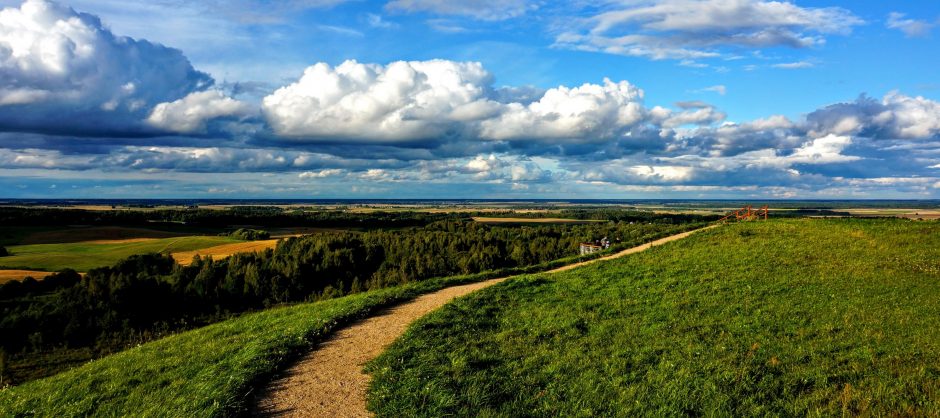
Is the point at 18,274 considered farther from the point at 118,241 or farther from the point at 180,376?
the point at 180,376

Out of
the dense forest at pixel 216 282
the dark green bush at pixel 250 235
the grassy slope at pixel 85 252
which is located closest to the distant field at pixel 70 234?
the grassy slope at pixel 85 252

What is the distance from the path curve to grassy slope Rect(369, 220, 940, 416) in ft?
1.62

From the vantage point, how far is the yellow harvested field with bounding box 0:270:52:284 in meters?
59.0

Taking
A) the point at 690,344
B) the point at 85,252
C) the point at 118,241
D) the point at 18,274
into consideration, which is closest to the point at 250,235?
the point at 118,241

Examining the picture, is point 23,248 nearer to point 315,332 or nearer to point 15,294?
point 15,294

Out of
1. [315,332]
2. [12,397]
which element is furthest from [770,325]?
[12,397]

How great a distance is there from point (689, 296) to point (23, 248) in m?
111

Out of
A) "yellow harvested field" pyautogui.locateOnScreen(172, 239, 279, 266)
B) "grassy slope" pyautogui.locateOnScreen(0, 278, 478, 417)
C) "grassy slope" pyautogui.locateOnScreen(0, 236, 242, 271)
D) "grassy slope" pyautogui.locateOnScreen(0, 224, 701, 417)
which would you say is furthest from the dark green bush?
"grassy slope" pyautogui.locateOnScreen(0, 278, 478, 417)

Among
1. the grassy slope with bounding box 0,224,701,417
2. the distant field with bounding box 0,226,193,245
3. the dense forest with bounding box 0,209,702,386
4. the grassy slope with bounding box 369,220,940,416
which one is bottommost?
the dense forest with bounding box 0,209,702,386

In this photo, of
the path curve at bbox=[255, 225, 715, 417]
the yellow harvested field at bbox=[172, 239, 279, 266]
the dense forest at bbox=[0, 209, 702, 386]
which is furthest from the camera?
the yellow harvested field at bbox=[172, 239, 279, 266]

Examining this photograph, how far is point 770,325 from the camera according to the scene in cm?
1312

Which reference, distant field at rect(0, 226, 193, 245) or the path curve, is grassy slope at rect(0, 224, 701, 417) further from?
distant field at rect(0, 226, 193, 245)

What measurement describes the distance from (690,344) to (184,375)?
11.4 metres

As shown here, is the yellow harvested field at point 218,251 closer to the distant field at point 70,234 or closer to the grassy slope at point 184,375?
the distant field at point 70,234
